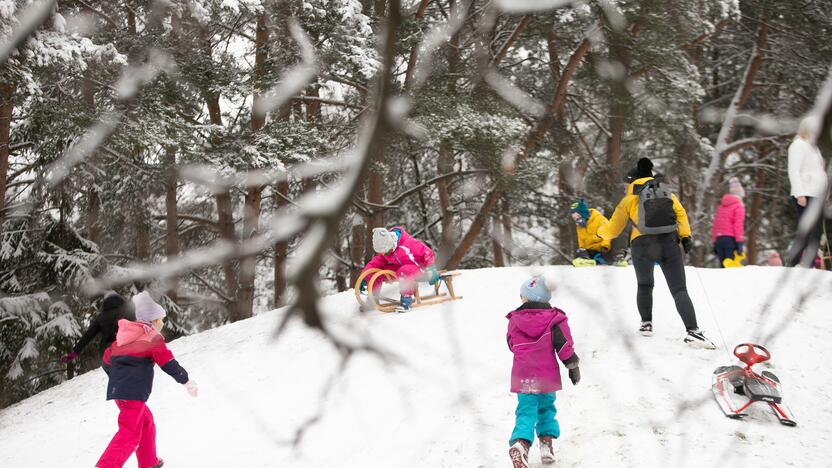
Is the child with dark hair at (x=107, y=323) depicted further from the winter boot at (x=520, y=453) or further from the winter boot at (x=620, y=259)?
the winter boot at (x=620, y=259)

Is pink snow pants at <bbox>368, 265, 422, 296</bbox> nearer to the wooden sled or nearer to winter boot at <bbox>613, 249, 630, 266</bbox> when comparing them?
the wooden sled

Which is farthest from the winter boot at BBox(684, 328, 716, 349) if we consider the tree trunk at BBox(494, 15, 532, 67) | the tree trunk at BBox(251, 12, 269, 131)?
the tree trunk at BBox(494, 15, 532, 67)

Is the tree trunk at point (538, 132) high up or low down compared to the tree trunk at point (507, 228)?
up

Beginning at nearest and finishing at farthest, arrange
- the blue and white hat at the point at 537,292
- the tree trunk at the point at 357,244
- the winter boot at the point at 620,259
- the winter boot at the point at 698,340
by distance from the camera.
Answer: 1. the blue and white hat at the point at 537,292
2. the winter boot at the point at 698,340
3. the winter boot at the point at 620,259
4. the tree trunk at the point at 357,244

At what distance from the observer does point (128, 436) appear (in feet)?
16.6

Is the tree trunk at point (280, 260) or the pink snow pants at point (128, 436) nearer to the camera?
the pink snow pants at point (128, 436)

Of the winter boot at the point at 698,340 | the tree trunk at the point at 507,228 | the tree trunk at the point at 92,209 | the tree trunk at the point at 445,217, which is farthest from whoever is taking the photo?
the tree trunk at the point at 445,217

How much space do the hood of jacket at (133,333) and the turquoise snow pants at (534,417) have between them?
281 cm

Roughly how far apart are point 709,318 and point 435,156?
1203 cm

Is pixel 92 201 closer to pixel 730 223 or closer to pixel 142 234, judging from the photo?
pixel 142 234

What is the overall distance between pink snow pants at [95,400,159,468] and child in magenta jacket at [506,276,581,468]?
2.79 metres

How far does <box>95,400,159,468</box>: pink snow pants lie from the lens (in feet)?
16.3

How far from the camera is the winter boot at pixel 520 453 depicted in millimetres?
4332

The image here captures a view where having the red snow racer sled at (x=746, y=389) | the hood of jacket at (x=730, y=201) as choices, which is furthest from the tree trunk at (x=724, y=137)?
the red snow racer sled at (x=746, y=389)
